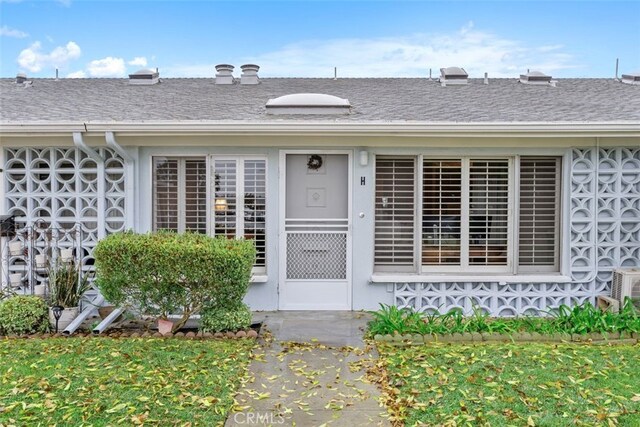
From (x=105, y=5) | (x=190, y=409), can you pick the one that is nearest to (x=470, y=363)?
(x=190, y=409)

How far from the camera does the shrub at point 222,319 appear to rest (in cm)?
640

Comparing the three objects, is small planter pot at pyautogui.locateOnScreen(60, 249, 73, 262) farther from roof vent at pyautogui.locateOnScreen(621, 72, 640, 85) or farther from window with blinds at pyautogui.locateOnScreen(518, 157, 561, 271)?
roof vent at pyautogui.locateOnScreen(621, 72, 640, 85)

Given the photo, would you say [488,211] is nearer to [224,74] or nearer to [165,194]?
[165,194]

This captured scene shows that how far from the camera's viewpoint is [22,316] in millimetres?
6449

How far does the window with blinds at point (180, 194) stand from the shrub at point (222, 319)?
5.35 ft

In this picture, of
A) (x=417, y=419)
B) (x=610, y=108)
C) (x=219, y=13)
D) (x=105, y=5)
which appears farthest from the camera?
(x=219, y=13)

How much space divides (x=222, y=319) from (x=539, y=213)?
485cm

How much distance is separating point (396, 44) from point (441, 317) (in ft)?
29.1

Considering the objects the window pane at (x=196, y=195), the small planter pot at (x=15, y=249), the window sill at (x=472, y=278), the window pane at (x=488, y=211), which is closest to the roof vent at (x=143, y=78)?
the window pane at (x=196, y=195)

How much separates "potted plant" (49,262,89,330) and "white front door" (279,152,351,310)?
9.16 feet

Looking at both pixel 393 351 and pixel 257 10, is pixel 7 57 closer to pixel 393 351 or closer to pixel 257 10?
pixel 257 10

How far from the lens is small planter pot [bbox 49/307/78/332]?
21.8 ft

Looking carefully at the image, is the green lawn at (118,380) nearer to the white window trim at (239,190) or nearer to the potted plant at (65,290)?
the potted plant at (65,290)

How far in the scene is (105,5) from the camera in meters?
11.0
